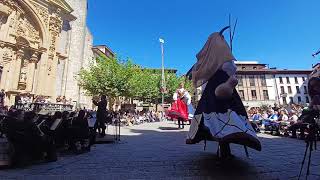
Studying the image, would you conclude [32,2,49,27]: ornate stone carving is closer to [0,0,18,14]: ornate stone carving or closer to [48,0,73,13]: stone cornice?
[48,0,73,13]: stone cornice

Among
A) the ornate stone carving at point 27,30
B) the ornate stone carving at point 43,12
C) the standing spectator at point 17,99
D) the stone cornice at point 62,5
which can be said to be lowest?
the standing spectator at point 17,99

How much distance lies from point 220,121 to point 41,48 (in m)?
24.8

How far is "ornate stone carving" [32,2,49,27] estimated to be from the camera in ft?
81.0

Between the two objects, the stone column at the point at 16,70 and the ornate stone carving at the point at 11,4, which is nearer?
the ornate stone carving at the point at 11,4

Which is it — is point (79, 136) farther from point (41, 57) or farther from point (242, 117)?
point (41, 57)

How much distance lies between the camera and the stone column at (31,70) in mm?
23344

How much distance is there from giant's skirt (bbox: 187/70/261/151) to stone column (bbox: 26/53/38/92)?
22.9m

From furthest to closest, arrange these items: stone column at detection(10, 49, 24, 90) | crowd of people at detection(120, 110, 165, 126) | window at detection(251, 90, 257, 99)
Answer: window at detection(251, 90, 257, 99) < stone column at detection(10, 49, 24, 90) < crowd of people at detection(120, 110, 165, 126)

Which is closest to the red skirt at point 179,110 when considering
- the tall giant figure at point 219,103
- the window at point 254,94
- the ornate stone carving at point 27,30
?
the tall giant figure at point 219,103

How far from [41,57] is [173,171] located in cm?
2418

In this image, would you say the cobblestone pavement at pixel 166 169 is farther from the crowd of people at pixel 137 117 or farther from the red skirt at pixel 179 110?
the crowd of people at pixel 137 117

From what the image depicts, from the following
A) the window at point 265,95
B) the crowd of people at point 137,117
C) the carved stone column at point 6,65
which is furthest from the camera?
the window at point 265,95

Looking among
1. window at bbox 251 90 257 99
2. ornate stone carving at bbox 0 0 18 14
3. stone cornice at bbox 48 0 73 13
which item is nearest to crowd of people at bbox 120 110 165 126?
stone cornice at bbox 48 0 73 13

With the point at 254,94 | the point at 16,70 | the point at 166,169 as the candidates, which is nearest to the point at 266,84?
the point at 254,94
